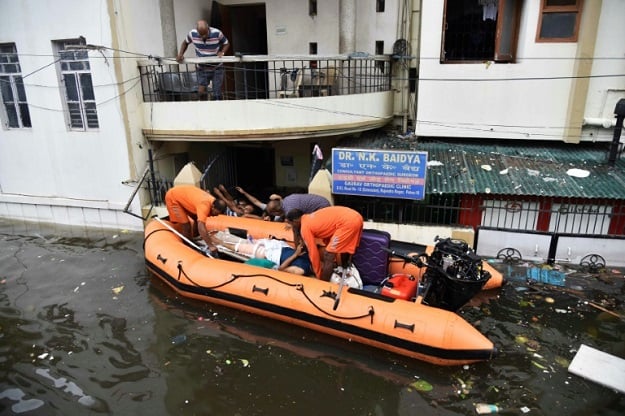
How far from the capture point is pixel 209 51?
8.67 m

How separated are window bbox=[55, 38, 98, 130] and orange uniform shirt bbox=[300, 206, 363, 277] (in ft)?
21.3

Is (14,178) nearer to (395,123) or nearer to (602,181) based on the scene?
(395,123)

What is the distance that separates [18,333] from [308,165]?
24.6 ft

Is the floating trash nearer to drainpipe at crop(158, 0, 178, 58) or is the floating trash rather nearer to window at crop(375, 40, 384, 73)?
window at crop(375, 40, 384, 73)

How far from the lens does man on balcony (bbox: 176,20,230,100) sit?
27.7 ft

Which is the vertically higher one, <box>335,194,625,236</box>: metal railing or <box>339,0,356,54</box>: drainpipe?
<box>339,0,356,54</box>: drainpipe

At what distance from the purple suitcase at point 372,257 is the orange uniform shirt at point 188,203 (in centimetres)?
269

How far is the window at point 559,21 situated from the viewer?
8359 millimetres

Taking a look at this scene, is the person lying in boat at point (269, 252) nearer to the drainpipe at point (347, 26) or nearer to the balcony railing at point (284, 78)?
the balcony railing at point (284, 78)

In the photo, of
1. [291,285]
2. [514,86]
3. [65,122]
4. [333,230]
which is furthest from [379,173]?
[65,122]

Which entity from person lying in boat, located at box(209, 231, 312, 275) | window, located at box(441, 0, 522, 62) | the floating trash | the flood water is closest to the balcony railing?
window, located at box(441, 0, 522, 62)

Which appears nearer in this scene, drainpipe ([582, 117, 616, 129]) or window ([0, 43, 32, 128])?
drainpipe ([582, 117, 616, 129])

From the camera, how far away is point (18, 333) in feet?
19.2

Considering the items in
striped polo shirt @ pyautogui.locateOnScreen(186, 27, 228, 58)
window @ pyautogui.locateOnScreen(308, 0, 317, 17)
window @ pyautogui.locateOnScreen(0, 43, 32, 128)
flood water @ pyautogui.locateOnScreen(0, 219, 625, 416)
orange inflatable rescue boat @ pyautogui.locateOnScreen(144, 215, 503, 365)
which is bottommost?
flood water @ pyautogui.locateOnScreen(0, 219, 625, 416)
